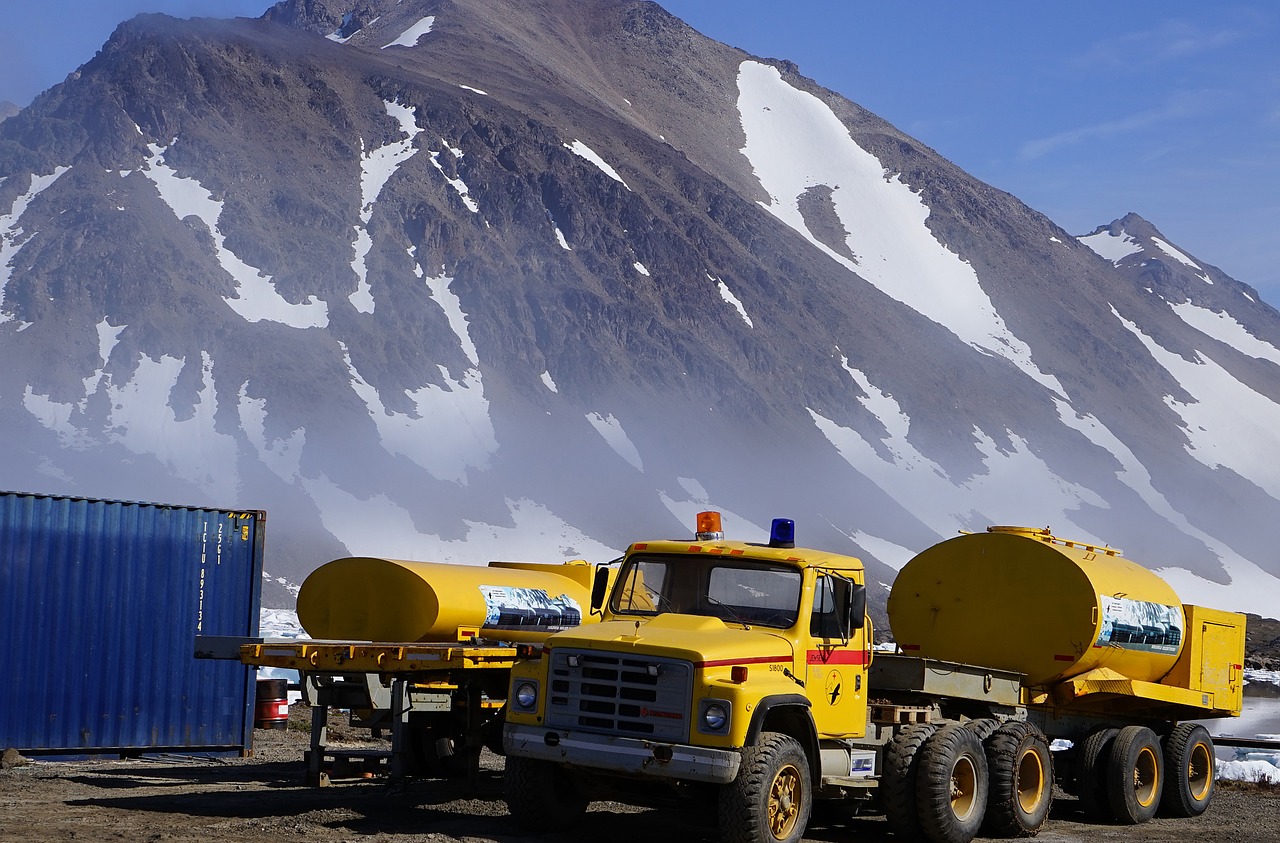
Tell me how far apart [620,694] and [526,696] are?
3.14ft

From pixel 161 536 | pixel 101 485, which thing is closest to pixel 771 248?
pixel 101 485

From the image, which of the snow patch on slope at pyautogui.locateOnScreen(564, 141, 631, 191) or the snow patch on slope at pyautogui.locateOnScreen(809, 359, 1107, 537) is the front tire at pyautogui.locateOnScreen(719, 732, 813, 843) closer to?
the snow patch on slope at pyautogui.locateOnScreen(809, 359, 1107, 537)

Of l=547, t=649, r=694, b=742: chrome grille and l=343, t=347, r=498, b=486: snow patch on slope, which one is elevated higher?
l=343, t=347, r=498, b=486: snow patch on slope

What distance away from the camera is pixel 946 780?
497 inches

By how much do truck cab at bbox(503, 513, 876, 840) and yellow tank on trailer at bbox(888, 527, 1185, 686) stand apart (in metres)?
3.24

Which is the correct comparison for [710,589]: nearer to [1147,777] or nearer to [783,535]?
[783,535]

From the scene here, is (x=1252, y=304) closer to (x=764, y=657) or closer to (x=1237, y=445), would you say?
(x=1237, y=445)

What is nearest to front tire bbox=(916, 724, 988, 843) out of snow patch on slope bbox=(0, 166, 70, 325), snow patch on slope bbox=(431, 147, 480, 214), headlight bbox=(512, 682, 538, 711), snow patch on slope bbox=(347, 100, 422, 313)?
headlight bbox=(512, 682, 538, 711)

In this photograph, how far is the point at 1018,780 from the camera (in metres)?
14.0

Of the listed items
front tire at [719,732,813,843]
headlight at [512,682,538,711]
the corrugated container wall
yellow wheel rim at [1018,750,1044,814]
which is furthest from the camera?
the corrugated container wall

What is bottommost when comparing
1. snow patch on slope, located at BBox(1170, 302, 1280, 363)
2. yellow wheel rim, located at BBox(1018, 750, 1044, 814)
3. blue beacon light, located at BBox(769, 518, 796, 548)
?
yellow wheel rim, located at BBox(1018, 750, 1044, 814)

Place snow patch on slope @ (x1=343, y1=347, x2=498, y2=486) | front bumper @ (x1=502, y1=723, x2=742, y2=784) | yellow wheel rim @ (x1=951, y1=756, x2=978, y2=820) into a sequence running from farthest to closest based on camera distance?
snow patch on slope @ (x1=343, y1=347, x2=498, y2=486) < yellow wheel rim @ (x1=951, y1=756, x2=978, y2=820) < front bumper @ (x1=502, y1=723, x2=742, y2=784)

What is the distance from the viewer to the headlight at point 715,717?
34.9 ft

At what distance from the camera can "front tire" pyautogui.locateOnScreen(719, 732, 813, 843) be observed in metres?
10.6
